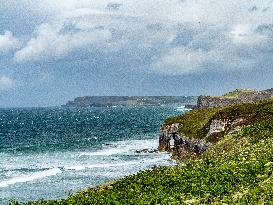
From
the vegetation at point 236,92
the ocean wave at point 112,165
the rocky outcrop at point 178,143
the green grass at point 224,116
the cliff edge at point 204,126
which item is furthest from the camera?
the vegetation at point 236,92

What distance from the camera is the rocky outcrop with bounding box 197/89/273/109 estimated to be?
410 ft

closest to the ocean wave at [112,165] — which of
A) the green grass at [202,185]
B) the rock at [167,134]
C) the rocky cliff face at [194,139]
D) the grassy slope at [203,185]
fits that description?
the rocky cliff face at [194,139]

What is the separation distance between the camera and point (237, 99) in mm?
131250

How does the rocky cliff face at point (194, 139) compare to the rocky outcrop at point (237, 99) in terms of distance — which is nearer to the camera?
the rocky cliff face at point (194, 139)

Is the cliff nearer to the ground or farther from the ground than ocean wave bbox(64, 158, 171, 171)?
farther from the ground

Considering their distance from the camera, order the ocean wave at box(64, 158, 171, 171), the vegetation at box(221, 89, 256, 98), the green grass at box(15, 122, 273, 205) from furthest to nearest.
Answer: the vegetation at box(221, 89, 256, 98) → the ocean wave at box(64, 158, 171, 171) → the green grass at box(15, 122, 273, 205)

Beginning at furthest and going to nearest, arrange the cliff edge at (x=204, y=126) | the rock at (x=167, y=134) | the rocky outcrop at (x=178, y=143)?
the rock at (x=167, y=134)
the rocky outcrop at (x=178, y=143)
the cliff edge at (x=204, y=126)

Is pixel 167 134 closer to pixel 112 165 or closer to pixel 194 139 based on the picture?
pixel 194 139

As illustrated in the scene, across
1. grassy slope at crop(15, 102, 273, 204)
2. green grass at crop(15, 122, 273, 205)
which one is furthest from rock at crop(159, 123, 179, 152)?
green grass at crop(15, 122, 273, 205)

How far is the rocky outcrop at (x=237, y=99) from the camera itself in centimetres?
12500

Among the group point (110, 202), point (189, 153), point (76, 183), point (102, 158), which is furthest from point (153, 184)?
point (102, 158)

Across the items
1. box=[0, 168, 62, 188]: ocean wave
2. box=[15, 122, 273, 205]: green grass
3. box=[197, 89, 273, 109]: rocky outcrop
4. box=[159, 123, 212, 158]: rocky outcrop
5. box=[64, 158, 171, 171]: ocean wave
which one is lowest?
box=[0, 168, 62, 188]: ocean wave

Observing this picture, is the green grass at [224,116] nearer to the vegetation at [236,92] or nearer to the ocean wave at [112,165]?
the ocean wave at [112,165]

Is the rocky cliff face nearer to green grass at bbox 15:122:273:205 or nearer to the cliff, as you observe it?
the cliff
